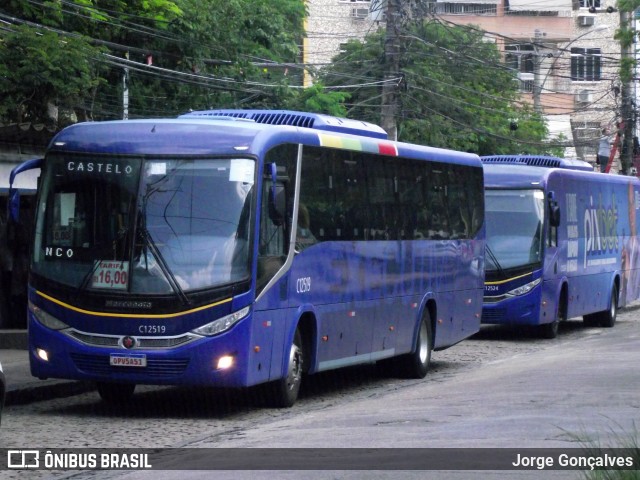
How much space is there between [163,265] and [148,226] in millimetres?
430

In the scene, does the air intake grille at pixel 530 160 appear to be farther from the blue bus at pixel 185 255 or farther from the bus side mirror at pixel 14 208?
the bus side mirror at pixel 14 208

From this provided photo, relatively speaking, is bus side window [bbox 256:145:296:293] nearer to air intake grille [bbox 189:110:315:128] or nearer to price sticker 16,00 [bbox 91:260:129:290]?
air intake grille [bbox 189:110:315:128]

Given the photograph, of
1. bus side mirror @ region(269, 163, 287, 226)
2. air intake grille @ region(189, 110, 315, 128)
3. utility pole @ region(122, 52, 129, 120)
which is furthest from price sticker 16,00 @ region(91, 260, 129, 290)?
utility pole @ region(122, 52, 129, 120)

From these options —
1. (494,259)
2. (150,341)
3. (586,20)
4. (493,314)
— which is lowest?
(493,314)

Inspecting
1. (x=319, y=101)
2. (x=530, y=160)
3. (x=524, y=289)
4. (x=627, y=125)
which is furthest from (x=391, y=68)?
(x=627, y=125)

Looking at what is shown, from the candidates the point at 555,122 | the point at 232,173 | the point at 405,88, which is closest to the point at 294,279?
the point at 232,173

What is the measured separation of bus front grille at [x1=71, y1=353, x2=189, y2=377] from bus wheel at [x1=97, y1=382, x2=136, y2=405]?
1.20 m

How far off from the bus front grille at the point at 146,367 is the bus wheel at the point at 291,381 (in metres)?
1.44

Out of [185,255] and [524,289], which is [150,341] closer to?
[185,255]

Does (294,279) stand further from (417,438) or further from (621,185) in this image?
(621,185)

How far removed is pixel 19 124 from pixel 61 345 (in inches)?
302

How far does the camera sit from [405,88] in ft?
99.7

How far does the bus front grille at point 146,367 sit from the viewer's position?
12969 millimetres

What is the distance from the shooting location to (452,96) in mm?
52406
